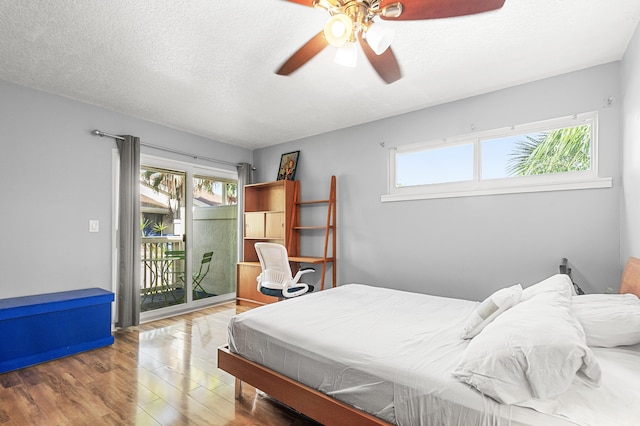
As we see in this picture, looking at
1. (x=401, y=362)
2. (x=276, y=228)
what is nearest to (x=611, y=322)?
(x=401, y=362)

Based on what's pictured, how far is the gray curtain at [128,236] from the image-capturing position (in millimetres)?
3562

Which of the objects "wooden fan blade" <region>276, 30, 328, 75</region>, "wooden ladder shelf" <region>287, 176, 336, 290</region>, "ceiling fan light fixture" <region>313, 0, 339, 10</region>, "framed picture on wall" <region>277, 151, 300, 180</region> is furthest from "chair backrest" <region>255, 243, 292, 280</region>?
"ceiling fan light fixture" <region>313, 0, 339, 10</region>

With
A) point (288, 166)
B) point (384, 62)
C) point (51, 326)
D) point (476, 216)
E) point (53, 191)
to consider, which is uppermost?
point (384, 62)

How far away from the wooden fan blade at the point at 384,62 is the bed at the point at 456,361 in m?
1.52

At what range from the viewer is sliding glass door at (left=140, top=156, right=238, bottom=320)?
13.5ft

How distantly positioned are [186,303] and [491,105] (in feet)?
14.7

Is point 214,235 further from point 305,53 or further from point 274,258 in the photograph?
point 305,53

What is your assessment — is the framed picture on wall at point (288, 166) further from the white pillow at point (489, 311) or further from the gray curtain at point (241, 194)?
the white pillow at point (489, 311)

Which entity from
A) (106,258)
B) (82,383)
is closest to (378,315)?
(82,383)

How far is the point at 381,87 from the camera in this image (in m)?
3.01

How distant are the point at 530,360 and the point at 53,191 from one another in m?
4.06

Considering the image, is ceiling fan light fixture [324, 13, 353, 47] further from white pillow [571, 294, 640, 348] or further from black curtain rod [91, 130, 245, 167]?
black curtain rod [91, 130, 245, 167]

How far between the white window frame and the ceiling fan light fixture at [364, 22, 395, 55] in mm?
2031

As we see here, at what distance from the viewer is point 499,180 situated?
3096 mm
